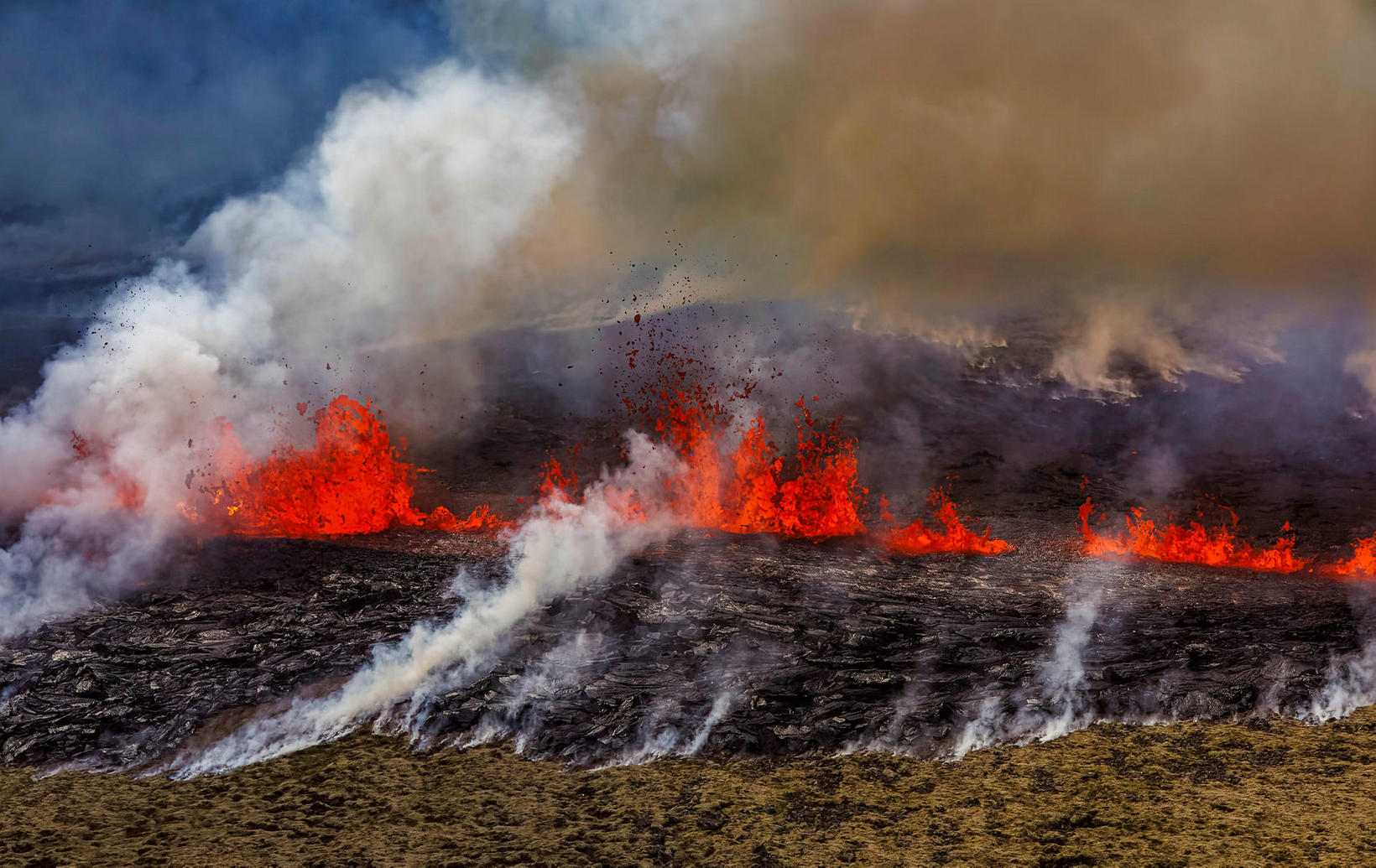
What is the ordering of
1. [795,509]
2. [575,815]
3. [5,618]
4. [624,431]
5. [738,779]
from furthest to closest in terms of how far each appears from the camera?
1. [624,431]
2. [795,509]
3. [5,618]
4. [738,779]
5. [575,815]

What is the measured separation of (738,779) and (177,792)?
6604 millimetres

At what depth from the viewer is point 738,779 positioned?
34.4ft

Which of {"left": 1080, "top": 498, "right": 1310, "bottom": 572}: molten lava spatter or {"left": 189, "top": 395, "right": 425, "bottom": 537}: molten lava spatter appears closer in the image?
{"left": 1080, "top": 498, "right": 1310, "bottom": 572}: molten lava spatter

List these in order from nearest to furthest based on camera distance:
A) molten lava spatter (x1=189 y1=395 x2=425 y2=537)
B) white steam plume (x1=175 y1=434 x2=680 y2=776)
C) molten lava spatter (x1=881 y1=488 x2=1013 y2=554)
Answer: white steam plume (x1=175 y1=434 x2=680 y2=776) < molten lava spatter (x1=881 y1=488 x2=1013 y2=554) < molten lava spatter (x1=189 y1=395 x2=425 y2=537)

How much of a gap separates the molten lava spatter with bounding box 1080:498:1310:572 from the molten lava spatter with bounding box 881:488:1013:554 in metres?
2.15

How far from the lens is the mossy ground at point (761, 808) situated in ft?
29.0

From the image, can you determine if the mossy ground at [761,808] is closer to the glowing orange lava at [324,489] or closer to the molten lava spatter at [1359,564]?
the molten lava spatter at [1359,564]

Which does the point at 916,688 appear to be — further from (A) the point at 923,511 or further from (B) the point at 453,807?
(A) the point at 923,511

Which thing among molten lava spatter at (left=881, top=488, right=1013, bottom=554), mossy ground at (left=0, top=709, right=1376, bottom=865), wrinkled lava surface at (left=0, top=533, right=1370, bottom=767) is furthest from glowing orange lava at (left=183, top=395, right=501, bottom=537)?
mossy ground at (left=0, top=709, right=1376, bottom=865)

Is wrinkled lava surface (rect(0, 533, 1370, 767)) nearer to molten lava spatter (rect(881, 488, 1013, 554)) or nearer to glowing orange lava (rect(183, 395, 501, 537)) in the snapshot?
molten lava spatter (rect(881, 488, 1013, 554))

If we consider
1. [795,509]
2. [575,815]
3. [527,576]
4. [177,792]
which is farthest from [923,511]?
[177,792]

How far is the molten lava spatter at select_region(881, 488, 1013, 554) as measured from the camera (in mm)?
20406

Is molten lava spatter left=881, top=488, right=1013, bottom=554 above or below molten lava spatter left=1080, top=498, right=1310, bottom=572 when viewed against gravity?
above

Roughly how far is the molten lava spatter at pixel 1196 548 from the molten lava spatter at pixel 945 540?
2.15 metres
